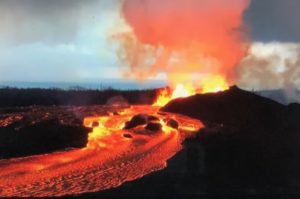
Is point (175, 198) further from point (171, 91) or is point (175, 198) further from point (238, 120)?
point (171, 91)

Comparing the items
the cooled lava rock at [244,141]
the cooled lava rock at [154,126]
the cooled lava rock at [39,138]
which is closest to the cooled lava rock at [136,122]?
the cooled lava rock at [154,126]

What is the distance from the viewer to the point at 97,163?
148 feet

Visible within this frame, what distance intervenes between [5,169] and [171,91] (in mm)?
55549

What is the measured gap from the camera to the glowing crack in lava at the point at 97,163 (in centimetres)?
3641

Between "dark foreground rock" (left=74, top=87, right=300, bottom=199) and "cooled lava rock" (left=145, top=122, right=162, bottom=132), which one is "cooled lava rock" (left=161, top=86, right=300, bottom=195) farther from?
"cooled lava rock" (left=145, top=122, right=162, bottom=132)

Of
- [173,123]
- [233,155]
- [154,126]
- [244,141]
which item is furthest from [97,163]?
[173,123]

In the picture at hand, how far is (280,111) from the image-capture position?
73.9 meters

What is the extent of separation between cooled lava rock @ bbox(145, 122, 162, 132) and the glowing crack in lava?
1.99 feet

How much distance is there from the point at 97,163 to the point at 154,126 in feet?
72.6

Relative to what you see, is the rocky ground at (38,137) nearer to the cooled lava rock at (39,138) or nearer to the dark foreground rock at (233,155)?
the cooled lava rock at (39,138)

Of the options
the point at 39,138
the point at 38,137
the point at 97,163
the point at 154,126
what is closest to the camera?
the point at 97,163

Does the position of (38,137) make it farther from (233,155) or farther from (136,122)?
(233,155)

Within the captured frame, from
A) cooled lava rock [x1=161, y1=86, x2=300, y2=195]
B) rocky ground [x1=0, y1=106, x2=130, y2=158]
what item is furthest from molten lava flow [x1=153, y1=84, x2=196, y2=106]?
rocky ground [x1=0, y1=106, x2=130, y2=158]

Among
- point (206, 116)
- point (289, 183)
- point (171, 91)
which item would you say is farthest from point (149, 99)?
point (289, 183)
